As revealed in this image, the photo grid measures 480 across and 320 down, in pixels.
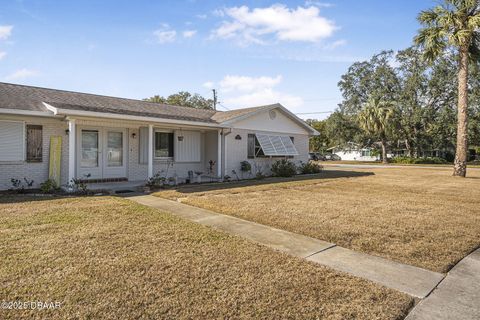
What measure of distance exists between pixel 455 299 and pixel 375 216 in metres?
3.74

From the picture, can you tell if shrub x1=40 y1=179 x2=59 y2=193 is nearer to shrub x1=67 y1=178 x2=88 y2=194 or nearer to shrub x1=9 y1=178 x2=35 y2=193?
shrub x1=67 y1=178 x2=88 y2=194

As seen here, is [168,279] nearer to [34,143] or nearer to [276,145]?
[34,143]

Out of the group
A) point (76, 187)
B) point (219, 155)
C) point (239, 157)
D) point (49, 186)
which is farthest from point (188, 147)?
point (49, 186)


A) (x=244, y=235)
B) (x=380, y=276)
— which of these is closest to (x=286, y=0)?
(x=244, y=235)

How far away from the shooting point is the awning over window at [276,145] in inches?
623

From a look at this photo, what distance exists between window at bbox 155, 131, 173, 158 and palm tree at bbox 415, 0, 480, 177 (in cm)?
1525

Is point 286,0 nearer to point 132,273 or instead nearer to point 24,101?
point 24,101

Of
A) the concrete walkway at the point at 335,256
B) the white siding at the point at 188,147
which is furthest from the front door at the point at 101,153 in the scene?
the concrete walkway at the point at 335,256

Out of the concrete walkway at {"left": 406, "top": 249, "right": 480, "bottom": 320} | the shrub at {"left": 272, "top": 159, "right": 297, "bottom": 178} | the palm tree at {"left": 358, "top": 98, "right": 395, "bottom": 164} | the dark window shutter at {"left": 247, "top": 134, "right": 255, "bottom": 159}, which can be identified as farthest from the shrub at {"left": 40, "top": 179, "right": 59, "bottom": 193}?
the palm tree at {"left": 358, "top": 98, "right": 395, "bottom": 164}

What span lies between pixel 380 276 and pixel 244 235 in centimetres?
230

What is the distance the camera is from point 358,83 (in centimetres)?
4400

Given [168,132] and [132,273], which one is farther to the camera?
[168,132]

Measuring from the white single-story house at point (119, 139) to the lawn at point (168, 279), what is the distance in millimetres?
5488

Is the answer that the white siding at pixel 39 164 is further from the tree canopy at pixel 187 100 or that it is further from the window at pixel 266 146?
the tree canopy at pixel 187 100
